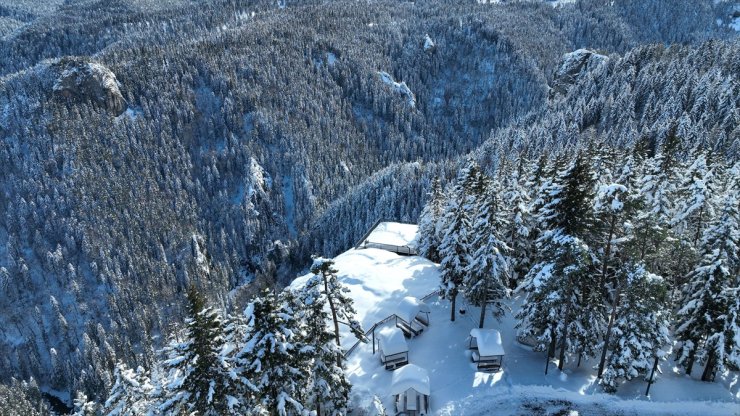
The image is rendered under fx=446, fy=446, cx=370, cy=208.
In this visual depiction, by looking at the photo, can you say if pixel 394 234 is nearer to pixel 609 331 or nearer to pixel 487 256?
pixel 487 256

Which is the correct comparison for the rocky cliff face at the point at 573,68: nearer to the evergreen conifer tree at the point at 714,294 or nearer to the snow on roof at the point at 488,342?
the evergreen conifer tree at the point at 714,294

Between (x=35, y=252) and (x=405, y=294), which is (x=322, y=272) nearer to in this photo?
(x=405, y=294)

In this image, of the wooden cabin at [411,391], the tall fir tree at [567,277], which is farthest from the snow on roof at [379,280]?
the tall fir tree at [567,277]

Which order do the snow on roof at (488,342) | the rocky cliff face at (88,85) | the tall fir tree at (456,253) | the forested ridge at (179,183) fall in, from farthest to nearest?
the rocky cliff face at (88,85), the forested ridge at (179,183), the tall fir tree at (456,253), the snow on roof at (488,342)

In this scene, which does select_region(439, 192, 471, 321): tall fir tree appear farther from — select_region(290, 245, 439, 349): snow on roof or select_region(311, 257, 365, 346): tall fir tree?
select_region(311, 257, 365, 346): tall fir tree

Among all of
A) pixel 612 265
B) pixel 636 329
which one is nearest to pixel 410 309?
pixel 612 265

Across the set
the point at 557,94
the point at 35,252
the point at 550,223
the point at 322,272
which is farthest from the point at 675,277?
the point at 35,252
